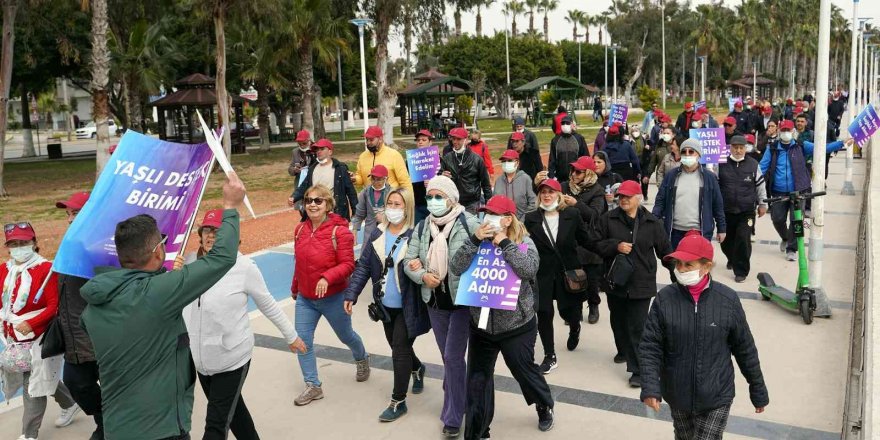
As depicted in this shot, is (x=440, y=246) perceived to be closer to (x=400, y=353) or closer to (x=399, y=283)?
(x=399, y=283)

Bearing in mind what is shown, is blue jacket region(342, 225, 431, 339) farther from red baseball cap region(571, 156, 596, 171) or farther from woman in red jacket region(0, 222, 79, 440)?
red baseball cap region(571, 156, 596, 171)

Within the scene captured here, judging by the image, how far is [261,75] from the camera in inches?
1305

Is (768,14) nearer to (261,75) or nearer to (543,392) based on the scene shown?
(261,75)

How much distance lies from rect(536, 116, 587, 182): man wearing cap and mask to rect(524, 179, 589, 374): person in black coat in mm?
4876

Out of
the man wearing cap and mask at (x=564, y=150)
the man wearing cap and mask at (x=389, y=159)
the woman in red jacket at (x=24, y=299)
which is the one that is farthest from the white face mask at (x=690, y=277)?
the man wearing cap and mask at (x=564, y=150)

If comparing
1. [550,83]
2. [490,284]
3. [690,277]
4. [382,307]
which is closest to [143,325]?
[490,284]

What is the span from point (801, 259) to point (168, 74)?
33226 mm

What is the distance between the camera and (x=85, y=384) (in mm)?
4844

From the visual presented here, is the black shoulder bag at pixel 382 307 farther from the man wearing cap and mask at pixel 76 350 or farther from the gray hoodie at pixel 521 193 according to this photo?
the gray hoodie at pixel 521 193

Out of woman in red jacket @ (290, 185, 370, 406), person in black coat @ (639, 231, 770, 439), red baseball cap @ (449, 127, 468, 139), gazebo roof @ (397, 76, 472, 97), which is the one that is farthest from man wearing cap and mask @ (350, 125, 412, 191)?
gazebo roof @ (397, 76, 472, 97)

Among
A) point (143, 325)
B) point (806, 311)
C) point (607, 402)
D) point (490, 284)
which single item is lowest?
point (607, 402)

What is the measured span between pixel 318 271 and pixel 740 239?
18.5 ft

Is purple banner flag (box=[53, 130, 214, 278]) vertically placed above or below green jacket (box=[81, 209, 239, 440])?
above

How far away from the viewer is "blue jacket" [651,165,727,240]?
26.5 feet
